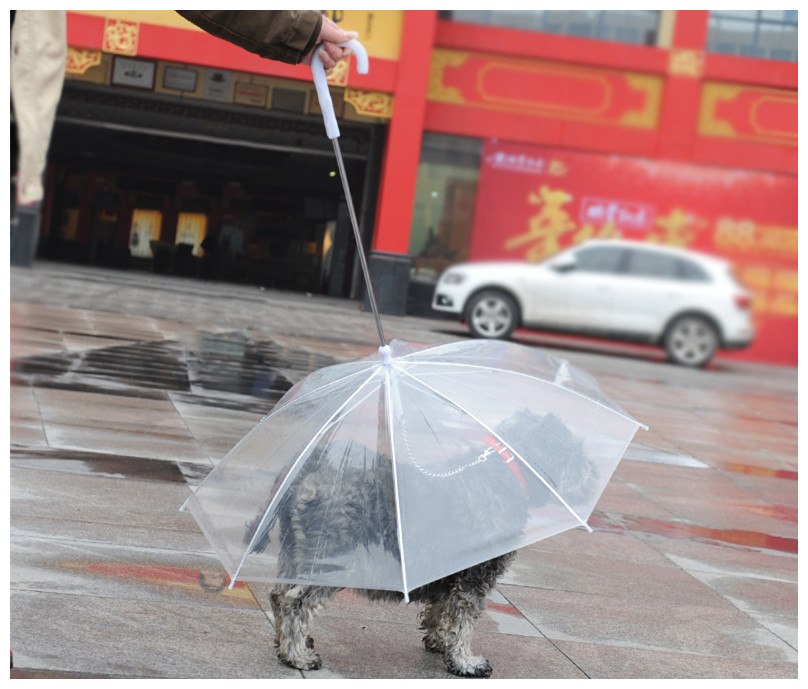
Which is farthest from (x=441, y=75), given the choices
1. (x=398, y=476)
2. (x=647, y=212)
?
(x=398, y=476)

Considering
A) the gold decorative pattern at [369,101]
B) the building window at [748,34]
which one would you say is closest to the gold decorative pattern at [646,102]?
the building window at [748,34]

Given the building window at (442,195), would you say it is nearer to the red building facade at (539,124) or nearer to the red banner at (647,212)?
the red building facade at (539,124)

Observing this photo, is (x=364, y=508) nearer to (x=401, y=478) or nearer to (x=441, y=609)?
(x=401, y=478)

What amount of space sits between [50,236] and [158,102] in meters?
3.60

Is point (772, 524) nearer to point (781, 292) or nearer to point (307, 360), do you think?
point (307, 360)

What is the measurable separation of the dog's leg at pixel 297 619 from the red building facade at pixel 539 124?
15.8 metres

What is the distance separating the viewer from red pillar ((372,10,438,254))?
19078 millimetres

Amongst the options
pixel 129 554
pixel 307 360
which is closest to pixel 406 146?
pixel 307 360

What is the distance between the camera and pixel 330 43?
9.35 feet

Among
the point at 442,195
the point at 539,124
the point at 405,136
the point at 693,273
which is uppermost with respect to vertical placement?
the point at 539,124

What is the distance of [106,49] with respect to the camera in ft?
63.6

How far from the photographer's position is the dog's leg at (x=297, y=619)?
3271mm

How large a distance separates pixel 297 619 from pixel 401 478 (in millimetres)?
595

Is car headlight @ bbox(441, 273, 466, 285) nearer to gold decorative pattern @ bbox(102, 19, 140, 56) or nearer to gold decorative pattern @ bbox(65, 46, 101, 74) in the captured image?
gold decorative pattern @ bbox(102, 19, 140, 56)
